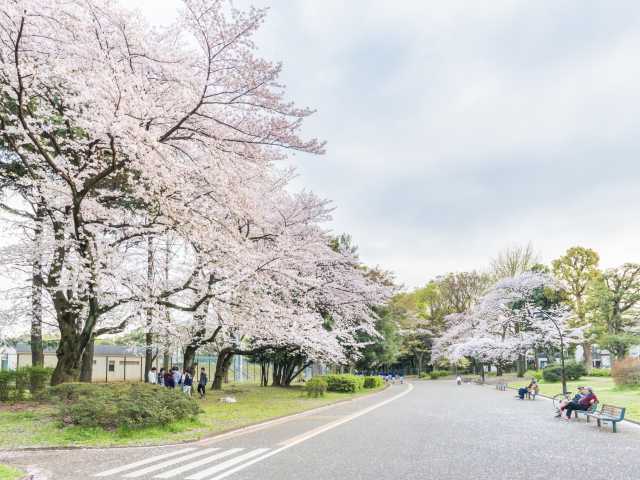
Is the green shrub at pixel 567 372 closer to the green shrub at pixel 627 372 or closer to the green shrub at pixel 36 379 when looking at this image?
the green shrub at pixel 627 372

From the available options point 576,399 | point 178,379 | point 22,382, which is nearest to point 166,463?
point 22,382

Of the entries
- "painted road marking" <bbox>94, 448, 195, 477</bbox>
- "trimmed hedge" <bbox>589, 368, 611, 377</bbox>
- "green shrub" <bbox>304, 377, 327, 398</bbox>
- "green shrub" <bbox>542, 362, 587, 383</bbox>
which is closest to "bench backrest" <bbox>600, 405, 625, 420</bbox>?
"painted road marking" <bbox>94, 448, 195, 477</bbox>

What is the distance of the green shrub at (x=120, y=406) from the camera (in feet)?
37.4

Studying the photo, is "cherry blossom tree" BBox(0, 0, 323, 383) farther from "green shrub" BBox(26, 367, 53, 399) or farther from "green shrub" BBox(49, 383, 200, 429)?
"green shrub" BBox(26, 367, 53, 399)

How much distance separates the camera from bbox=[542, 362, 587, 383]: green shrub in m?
40.3

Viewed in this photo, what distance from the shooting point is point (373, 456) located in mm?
9094

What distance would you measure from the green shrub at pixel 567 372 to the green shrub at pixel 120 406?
3563 cm

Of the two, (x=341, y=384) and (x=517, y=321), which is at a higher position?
(x=517, y=321)

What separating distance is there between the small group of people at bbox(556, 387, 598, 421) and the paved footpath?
1.70m

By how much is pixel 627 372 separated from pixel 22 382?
29.9 m

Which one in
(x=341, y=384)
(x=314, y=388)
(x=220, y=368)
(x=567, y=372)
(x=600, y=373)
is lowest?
(x=600, y=373)

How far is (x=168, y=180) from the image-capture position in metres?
11.6

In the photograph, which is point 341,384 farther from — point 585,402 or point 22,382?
point 22,382

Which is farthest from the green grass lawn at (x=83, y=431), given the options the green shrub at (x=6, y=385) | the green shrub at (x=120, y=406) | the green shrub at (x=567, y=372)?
the green shrub at (x=567, y=372)
